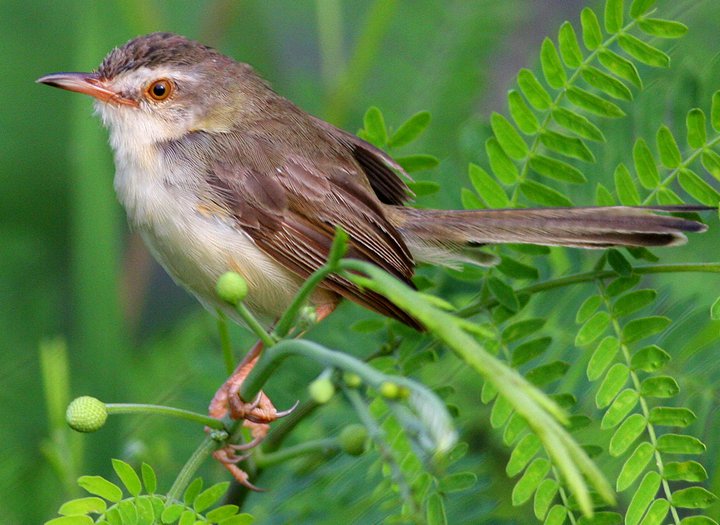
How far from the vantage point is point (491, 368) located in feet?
3.91

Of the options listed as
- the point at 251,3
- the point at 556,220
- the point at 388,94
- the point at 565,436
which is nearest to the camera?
the point at 565,436

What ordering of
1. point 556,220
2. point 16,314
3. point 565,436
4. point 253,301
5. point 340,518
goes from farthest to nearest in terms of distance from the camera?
point 16,314 → point 253,301 → point 340,518 → point 556,220 → point 565,436

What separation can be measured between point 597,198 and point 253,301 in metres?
1.08

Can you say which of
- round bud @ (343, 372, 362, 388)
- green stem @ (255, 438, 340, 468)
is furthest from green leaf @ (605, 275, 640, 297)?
round bud @ (343, 372, 362, 388)

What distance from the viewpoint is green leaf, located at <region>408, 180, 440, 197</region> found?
2795 mm

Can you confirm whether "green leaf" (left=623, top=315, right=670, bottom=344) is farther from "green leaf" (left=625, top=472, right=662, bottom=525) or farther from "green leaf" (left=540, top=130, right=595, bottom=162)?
"green leaf" (left=540, top=130, right=595, bottom=162)

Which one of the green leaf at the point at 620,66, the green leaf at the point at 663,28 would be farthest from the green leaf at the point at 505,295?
the green leaf at the point at 663,28

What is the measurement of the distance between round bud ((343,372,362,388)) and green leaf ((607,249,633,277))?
1.06 m

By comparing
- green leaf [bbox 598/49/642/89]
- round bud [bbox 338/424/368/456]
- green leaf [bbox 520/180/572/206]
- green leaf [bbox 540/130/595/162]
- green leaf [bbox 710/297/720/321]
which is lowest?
round bud [bbox 338/424/368/456]

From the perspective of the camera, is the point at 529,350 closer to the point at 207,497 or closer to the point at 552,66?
the point at 552,66

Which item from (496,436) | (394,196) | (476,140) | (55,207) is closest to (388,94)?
(394,196)

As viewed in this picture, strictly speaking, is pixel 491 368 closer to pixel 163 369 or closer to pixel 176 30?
pixel 163 369

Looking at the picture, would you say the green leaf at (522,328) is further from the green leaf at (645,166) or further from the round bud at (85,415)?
the round bud at (85,415)

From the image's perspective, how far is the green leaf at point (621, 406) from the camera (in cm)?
206
